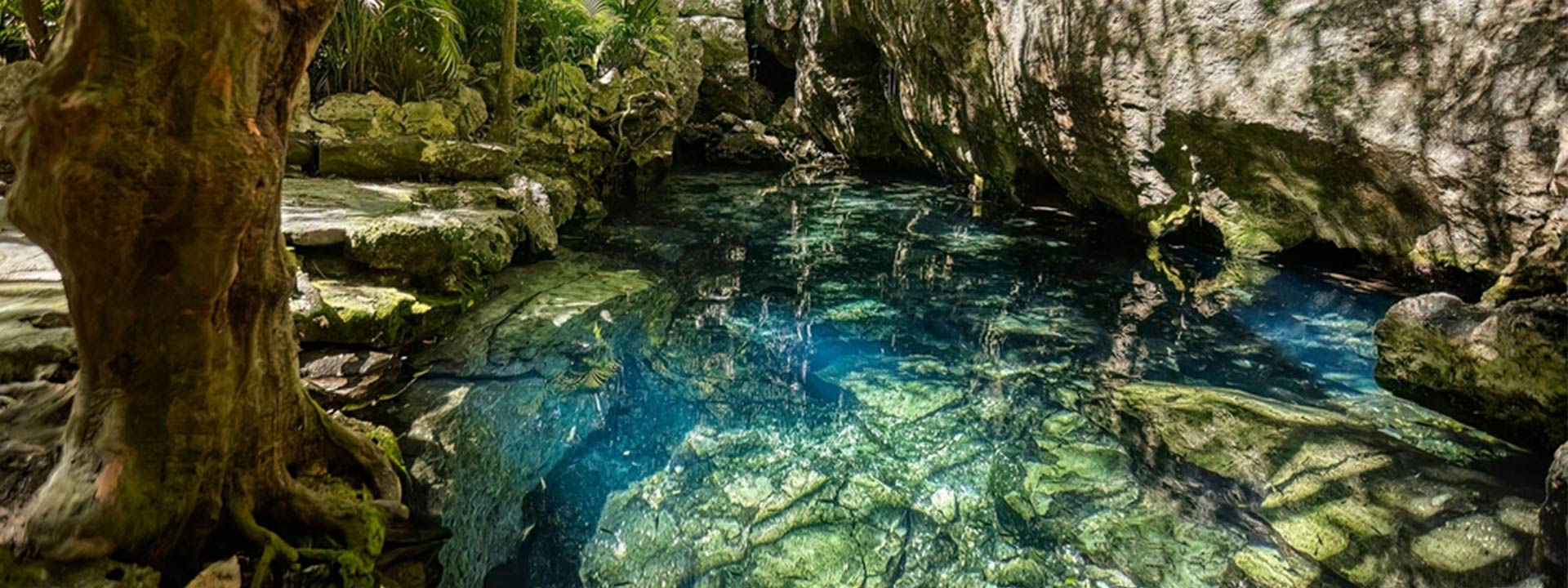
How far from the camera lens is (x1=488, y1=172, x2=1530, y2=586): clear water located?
3096 millimetres

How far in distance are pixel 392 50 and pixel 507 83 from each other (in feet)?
4.05

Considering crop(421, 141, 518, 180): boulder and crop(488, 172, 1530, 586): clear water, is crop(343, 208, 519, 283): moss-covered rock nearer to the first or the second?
crop(421, 141, 518, 180): boulder

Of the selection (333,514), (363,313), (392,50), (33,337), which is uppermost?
(392,50)

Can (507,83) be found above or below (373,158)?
above

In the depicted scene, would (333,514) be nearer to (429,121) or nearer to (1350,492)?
(1350,492)

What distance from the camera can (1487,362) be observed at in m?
3.64

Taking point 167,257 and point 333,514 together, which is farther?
point 333,514

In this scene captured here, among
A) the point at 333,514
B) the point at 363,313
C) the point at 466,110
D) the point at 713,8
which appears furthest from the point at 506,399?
the point at 713,8

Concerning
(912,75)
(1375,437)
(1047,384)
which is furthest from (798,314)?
(912,75)

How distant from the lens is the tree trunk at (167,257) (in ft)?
4.97

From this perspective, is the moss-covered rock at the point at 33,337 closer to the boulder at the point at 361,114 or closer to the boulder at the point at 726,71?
the boulder at the point at 361,114

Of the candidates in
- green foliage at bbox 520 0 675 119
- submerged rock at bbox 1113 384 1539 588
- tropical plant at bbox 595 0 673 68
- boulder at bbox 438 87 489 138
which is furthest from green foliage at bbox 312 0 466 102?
submerged rock at bbox 1113 384 1539 588

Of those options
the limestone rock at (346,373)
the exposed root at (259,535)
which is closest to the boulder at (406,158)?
the limestone rock at (346,373)

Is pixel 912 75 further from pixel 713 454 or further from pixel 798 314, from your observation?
pixel 713 454
